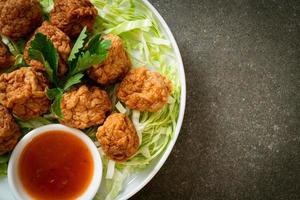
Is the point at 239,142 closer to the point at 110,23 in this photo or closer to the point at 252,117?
the point at 252,117

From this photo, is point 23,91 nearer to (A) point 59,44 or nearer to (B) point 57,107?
(B) point 57,107

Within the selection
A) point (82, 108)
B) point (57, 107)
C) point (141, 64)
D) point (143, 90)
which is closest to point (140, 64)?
point (141, 64)

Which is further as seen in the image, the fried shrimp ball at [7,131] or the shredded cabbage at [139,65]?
the shredded cabbage at [139,65]

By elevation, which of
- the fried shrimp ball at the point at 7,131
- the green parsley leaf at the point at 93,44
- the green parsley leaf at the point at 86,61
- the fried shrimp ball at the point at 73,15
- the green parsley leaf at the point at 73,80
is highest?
the fried shrimp ball at the point at 73,15

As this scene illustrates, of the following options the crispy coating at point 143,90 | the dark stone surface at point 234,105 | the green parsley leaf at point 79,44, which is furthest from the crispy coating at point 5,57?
the dark stone surface at point 234,105

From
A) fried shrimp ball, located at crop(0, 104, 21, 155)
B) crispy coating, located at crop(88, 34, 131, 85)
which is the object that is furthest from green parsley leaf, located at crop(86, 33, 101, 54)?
fried shrimp ball, located at crop(0, 104, 21, 155)

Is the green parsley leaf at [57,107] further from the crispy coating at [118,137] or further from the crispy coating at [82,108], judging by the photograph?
the crispy coating at [118,137]

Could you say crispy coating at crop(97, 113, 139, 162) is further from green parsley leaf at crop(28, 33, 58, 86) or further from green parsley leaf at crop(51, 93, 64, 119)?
green parsley leaf at crop(28, 33, 58, 86)
